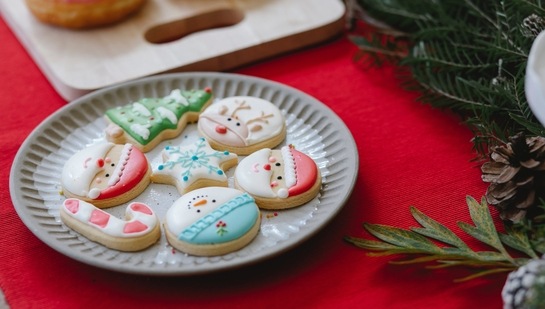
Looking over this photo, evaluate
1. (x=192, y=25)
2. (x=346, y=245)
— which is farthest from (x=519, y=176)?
(x=192, y=25)

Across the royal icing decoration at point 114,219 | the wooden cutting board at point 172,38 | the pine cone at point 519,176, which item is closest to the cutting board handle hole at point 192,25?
the wooden cutting board at point 172,38

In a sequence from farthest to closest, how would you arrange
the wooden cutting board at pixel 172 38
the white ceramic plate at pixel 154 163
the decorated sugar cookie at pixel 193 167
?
the wooden cutting board at pixel 172 38, the decorated sugar cookie at pixel 193 167, the white ceramic plate at pixel 154 163

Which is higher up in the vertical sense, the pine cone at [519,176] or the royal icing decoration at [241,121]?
the pine cone at [519,176]

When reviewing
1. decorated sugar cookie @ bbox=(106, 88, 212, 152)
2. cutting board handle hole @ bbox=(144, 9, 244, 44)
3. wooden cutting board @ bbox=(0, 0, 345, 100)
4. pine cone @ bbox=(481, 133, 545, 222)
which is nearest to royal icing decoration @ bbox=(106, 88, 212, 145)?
decorated sugar cookie @ bbox=(106, 88, 212, 152)

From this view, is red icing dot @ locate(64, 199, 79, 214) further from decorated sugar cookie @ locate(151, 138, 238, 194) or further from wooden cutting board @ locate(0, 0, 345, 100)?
wooden cutting board @ locate(0, 0, 345, 100)

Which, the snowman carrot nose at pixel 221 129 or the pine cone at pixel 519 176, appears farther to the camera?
the snowman carrot nose at pixel 221 129

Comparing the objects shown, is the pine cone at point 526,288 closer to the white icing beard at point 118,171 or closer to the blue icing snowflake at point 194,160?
the blue icing snowflake at point 194,160

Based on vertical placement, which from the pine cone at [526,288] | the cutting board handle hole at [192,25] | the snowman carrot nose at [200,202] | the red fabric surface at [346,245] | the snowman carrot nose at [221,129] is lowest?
the red fabric surface at [346,245]
